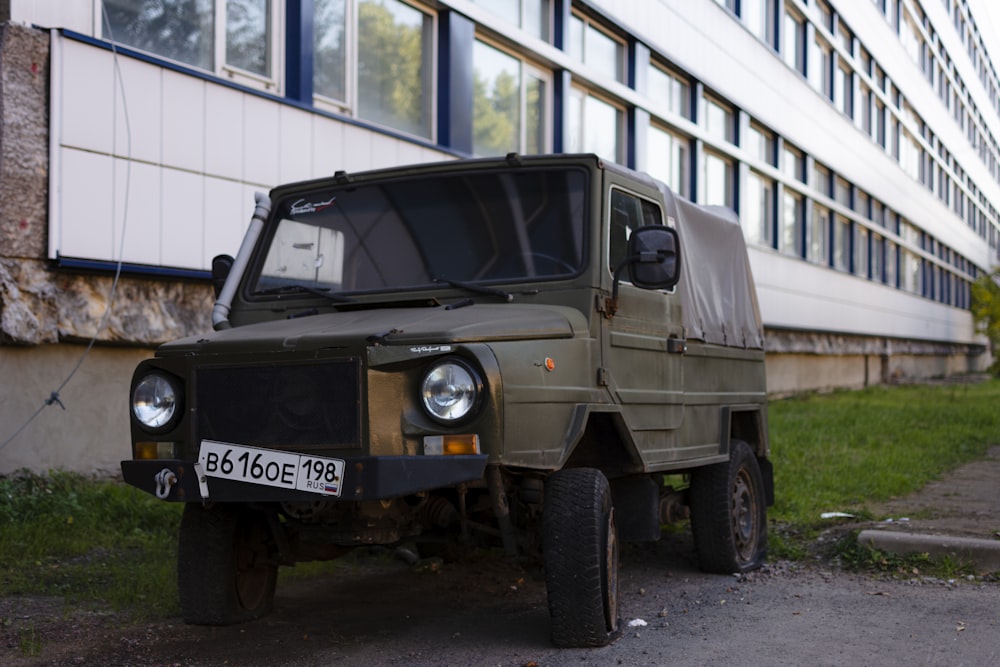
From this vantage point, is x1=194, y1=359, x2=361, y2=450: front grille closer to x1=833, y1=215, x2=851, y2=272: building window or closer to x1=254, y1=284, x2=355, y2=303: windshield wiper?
x1=254, y1=284, x2=355, y2=303: windshield wiper

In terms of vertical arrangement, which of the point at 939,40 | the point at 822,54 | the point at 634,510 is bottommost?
the point at 634,510

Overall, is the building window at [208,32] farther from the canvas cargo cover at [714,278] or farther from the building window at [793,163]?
the building window at [793,163]

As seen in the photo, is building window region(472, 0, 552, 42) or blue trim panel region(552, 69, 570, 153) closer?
building window region(472, 0, 552, 42)

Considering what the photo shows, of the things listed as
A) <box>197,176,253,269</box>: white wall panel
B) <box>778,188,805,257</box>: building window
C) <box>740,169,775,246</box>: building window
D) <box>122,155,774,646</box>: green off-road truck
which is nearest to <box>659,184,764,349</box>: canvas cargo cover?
<box>122,155,774,646</box>: green off-road truck

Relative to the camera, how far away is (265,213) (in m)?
6.45

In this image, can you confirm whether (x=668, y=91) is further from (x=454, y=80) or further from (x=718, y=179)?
(x=454, y=80)

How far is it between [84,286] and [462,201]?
155 inches

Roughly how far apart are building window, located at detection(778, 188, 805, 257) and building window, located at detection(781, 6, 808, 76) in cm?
287

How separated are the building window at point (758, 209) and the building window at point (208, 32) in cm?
1360

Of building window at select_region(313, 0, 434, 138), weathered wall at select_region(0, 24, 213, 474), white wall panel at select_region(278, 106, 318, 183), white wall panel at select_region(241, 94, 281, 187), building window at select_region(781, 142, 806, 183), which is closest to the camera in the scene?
weathered wall at select_region(0, 24, 213, 474)

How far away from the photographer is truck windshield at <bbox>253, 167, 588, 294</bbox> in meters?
5.78

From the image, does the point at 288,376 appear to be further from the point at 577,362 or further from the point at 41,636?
the point at 41,636

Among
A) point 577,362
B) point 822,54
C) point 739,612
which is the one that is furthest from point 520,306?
point 822,54

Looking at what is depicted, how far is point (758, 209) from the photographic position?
24.3 m
